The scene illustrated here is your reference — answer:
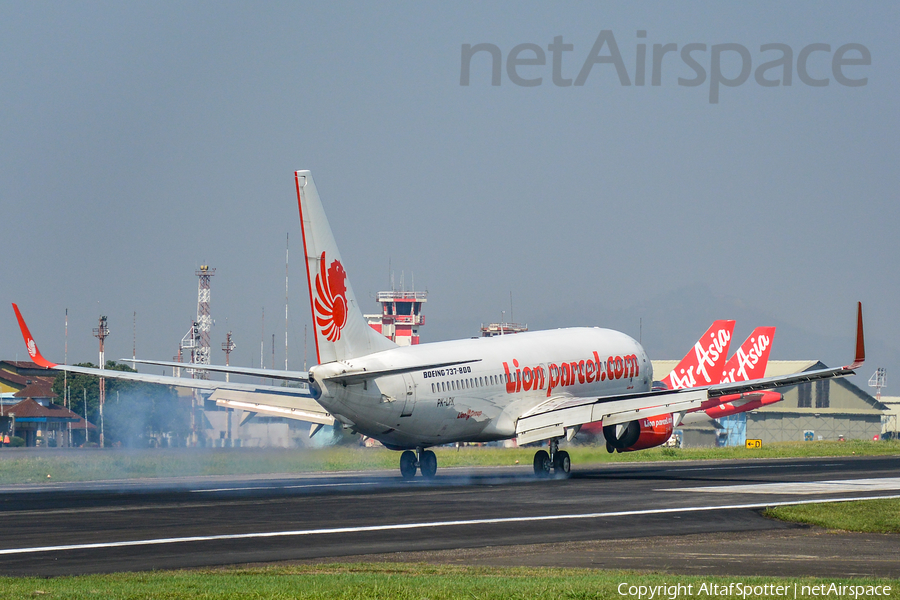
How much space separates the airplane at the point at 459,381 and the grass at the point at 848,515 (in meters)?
6.95

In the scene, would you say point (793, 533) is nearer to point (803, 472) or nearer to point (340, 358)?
point (340, 358)

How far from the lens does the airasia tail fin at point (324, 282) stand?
3478cm

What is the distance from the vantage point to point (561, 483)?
39375mm

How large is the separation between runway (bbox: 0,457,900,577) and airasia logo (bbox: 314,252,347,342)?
509 cm

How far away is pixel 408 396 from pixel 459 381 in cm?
329

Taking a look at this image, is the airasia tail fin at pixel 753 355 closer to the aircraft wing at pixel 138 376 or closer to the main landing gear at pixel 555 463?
the main landing gear at pixel 555 463

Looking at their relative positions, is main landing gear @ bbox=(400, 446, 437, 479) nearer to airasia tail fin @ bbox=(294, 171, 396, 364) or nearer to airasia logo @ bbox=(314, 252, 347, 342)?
airasia tail fin @ bbox=(294, 171, 396, 364)

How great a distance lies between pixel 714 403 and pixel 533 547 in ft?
86.7

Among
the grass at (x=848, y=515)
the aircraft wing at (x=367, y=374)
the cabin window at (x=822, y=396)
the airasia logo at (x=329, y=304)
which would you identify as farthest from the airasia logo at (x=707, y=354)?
the grass at (x=848, y=515)

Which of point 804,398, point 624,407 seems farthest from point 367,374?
point 804,398

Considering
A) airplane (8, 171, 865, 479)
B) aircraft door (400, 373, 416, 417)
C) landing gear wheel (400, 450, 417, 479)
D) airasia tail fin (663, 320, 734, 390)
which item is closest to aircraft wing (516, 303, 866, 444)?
airplane (8, 171, 865, 479)

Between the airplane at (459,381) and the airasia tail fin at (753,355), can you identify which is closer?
the airplane at (459,381)

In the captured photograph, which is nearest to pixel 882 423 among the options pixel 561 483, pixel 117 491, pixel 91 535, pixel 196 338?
pixel 196 338

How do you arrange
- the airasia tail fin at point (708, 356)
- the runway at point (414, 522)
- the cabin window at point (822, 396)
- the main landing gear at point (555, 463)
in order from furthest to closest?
the cabin window at point (822, 396)
the airasia tail fin at point (708, 356)
the main landing gear at point (555, 463)
the runway at point (414, 522)
